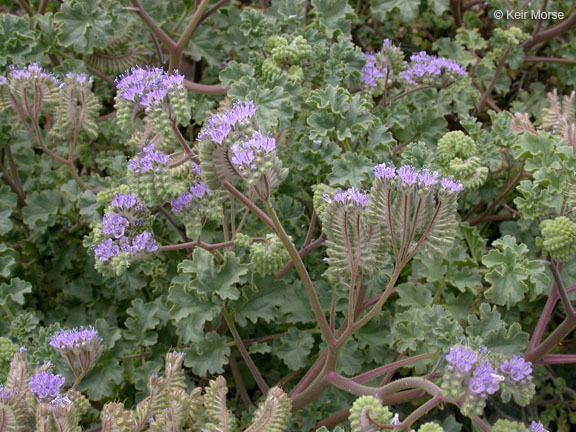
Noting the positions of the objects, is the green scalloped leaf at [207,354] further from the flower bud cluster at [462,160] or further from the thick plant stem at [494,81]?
the thick plant stem at [494,81]

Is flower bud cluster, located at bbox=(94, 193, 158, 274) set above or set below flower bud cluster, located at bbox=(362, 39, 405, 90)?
below

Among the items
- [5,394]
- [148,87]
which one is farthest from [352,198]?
[5,394]

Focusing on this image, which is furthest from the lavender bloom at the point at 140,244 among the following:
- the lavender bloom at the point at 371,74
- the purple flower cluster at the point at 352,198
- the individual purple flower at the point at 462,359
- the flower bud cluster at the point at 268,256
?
the lavender bloom at the point at 371,74

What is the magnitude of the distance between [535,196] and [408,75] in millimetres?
887

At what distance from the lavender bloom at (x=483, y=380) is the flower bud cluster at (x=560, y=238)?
77 cm

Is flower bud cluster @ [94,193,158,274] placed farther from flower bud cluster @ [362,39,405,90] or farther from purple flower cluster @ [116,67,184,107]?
flower bud cluster @ [362,39,405,90]

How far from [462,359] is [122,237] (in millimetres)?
1308

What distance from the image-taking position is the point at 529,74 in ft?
14.3

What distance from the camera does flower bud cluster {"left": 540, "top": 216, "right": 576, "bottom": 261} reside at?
2.34 m

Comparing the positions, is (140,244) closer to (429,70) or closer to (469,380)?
(469,380)

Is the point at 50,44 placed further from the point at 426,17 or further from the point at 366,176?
the point at 426,17

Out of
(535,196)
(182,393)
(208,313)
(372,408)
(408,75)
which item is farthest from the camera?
(408,75)

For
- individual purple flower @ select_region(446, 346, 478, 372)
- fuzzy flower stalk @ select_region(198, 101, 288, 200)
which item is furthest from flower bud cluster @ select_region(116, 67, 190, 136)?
individual purple flower @ select_region(446, 346, 478, 372)

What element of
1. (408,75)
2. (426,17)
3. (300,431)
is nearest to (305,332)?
(300,431)
